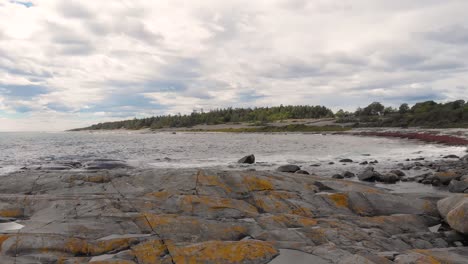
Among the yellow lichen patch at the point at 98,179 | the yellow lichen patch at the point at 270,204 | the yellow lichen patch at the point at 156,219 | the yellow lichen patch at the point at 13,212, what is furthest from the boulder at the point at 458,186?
the yellow lichen patch at the point at 13,212

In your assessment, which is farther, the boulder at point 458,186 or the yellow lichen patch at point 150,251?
the boulder at point 458,186

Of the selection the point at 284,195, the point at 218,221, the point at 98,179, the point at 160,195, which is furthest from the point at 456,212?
the point at 98,179

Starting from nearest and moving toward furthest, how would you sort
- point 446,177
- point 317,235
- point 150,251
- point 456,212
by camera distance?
1. point 150,251
2. point 317,235
3. point 456,212
4. point 446,177

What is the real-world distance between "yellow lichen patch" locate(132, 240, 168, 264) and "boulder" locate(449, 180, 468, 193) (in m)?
14.2

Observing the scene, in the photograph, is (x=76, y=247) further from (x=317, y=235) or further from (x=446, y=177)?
(x=446, y=177)

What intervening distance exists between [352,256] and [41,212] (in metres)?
8.56

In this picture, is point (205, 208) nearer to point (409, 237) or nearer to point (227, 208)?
point (227, 208)

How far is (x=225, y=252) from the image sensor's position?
23.0 feet

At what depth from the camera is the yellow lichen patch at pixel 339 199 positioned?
11043 millimetres

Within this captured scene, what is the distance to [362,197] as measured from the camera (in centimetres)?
1151

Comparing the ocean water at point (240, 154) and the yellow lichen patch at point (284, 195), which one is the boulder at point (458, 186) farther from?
the yellow lichen patch at point (284, 195)

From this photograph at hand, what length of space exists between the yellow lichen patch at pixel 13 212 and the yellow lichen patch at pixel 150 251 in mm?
4749

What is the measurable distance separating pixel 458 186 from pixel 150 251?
14.8m

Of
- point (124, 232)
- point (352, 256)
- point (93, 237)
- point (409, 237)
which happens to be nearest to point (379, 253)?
point (352, 256)
